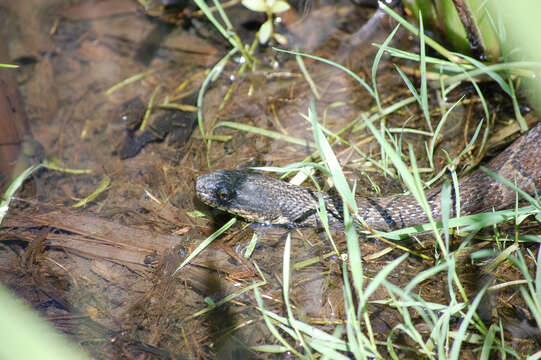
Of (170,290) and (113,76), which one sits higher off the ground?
(113,76)

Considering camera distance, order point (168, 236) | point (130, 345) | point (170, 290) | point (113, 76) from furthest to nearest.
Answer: point (113, 76) < point (168, 236) < point (170, 290) < point (130, 345)

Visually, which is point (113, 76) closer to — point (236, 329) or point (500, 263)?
point (236, 329)

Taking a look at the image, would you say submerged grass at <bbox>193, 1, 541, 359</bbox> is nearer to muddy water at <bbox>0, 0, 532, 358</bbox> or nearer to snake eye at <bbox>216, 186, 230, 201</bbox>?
muddy water at <bbox>0, 0, 532, 358</bbox>

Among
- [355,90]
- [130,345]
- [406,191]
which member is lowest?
[130,345]

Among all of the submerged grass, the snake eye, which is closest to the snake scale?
the snake eye

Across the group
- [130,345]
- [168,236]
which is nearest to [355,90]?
[168,236]

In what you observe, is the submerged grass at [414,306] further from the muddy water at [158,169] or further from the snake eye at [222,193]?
the snake eye at [222,193]

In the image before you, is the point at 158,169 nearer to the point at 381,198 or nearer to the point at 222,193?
the point at 222,193
